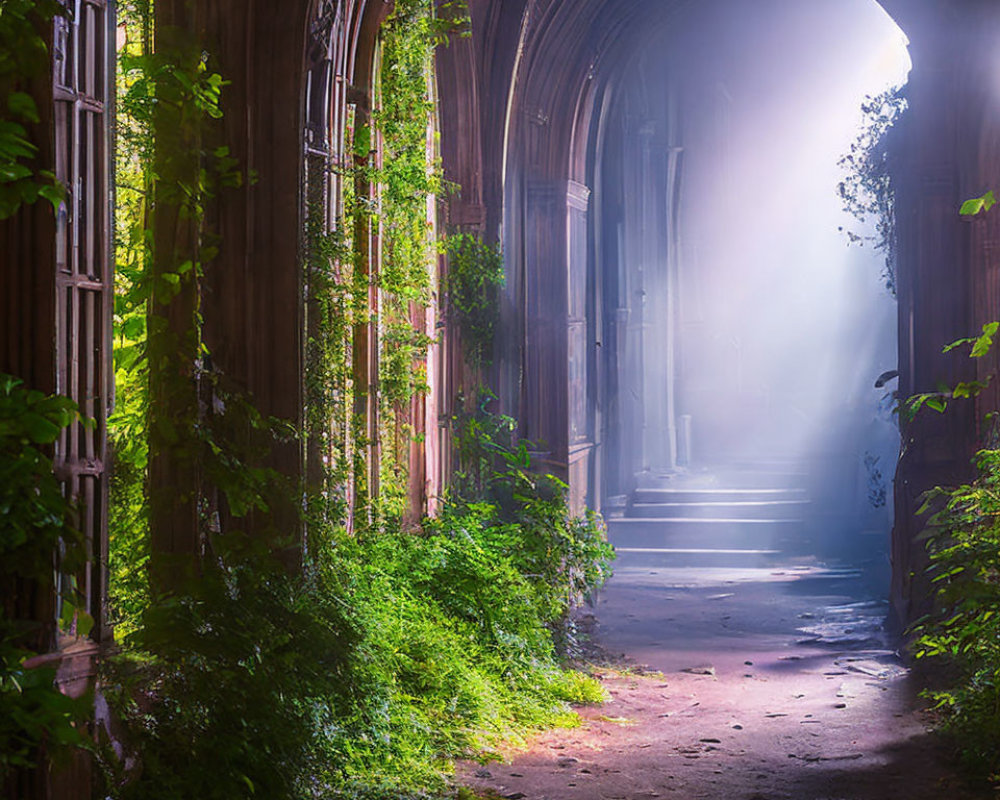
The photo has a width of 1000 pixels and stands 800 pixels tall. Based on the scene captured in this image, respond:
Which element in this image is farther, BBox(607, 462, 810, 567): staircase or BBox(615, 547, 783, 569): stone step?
BBox(607, 462, 810, 567): staircase

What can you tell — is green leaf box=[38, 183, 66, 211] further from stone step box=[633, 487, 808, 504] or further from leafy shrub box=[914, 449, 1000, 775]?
stone step box=[633, 487, 808, 504]

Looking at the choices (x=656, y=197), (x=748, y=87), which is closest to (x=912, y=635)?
(x=656, y=197)

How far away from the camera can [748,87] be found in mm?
24859

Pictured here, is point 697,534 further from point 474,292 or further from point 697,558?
point 474,292

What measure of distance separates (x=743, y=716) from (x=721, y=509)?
9.79 metres

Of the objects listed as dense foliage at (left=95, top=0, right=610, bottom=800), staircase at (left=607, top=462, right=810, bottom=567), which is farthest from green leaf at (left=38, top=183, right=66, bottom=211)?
staircase at (left=607, top=462, right=810, bottom=567)

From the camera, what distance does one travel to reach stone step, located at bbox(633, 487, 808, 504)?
17.6 metres

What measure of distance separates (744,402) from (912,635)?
679 inches

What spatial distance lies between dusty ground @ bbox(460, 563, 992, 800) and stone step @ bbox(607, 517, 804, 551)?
3651 mm

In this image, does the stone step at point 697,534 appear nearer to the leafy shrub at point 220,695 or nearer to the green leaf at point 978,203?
the green leaf at point 978,203

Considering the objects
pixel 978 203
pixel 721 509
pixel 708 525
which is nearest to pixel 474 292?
pixel 978 203

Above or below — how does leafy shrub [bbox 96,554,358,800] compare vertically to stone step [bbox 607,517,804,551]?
above

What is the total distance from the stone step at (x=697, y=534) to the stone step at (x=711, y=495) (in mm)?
718

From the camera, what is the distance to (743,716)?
770cm
